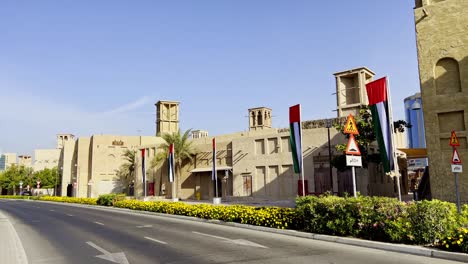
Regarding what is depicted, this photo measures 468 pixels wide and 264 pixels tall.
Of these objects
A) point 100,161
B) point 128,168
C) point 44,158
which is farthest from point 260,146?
point 44,158

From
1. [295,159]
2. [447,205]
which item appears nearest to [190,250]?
[447,205]

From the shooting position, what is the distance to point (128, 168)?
6525cm

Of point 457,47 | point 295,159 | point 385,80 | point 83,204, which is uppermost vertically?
point 457,47

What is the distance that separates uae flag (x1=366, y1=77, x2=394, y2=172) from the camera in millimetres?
14109

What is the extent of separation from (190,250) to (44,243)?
229 inches

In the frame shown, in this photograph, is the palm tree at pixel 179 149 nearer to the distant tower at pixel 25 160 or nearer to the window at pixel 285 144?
the window at pixel 285 144

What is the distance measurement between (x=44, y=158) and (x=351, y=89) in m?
104

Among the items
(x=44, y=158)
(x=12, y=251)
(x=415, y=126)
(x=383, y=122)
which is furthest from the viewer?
(x=415, y=126)

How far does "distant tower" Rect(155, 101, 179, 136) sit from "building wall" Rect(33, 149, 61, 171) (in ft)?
178

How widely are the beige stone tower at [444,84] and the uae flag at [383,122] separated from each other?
314 inches

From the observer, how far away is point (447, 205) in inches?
398

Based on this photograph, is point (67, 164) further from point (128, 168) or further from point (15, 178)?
point (15, 178)

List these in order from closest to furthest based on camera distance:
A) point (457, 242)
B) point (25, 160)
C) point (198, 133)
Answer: point (457, 242), point (198, 133), point (25, 160)

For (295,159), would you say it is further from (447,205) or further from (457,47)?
(457,47)
